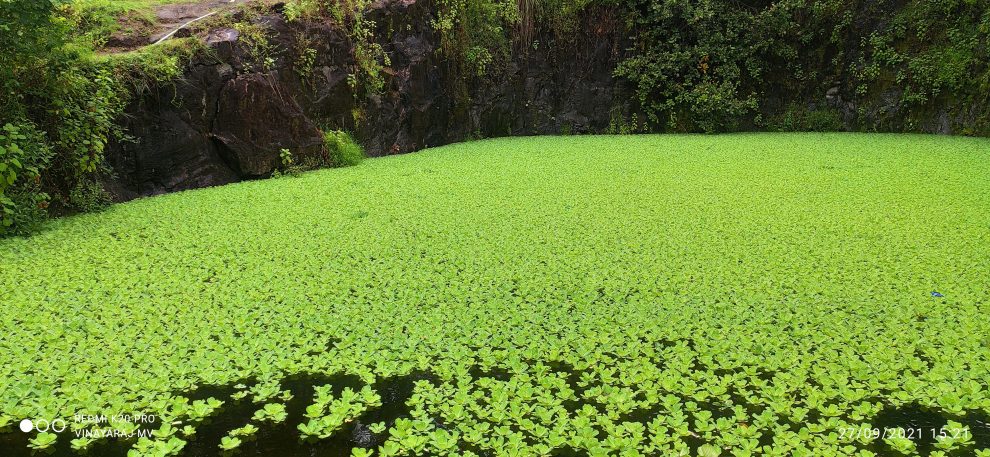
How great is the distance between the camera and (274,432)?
5.14ft

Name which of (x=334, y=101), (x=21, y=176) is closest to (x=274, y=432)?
(x=21, y=176)

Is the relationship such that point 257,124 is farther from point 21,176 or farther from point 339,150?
point 21,176

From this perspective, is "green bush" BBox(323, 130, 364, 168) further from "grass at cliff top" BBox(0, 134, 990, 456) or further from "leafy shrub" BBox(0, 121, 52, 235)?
"leafy shrub" BBox(0, 121, 52, 235)

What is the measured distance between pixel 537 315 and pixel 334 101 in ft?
14.9

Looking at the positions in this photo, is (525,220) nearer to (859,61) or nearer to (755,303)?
(755,303)

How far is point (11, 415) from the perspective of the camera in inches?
62.9

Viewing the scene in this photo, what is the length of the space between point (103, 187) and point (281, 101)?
177 centimetres

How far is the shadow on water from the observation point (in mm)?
1479

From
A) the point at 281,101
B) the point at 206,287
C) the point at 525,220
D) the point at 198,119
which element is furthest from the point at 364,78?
the point at 206,287

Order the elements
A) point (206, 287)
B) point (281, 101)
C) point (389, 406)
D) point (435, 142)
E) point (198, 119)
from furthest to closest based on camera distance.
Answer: point (435, 142) → point (281, 101) → point (198, 119) → point (206, 287) → point (389, 406)

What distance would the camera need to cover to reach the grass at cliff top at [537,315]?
159 cm

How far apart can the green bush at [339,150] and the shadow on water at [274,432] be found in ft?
13.9

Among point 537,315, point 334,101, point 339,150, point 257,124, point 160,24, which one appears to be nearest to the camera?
point 537,315

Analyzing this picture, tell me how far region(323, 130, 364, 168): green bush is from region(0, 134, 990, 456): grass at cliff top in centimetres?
155
